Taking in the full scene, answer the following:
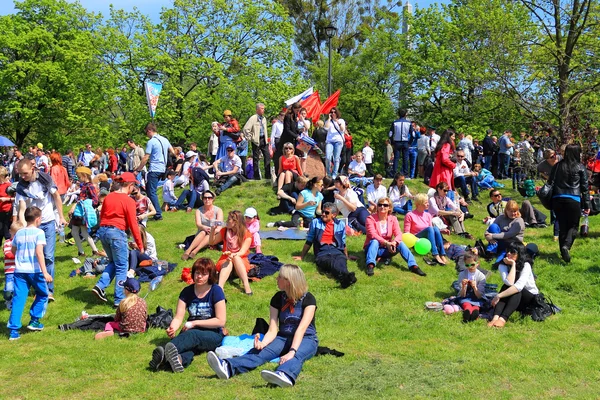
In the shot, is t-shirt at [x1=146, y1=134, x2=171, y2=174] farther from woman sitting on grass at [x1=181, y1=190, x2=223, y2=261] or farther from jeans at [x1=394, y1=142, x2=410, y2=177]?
jeans at [x1=394, y1=142, x2=410, y2=177]

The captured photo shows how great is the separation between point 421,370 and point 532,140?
1498 centimetres

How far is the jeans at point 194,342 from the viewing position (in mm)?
6688

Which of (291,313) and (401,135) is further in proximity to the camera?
(401,135)

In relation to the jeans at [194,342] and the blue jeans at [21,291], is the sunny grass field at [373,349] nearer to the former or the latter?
the jeans at [194,342]

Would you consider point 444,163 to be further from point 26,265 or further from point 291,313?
point 26,265

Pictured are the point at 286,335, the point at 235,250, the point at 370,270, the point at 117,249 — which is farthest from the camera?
the point at 370,270

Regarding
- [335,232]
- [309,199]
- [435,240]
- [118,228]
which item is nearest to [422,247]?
[435,240]

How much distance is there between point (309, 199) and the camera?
13.1 meters

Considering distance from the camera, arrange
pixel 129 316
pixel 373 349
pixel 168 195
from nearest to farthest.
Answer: pixel 373 349
pixel 129 316
pixel 168 195

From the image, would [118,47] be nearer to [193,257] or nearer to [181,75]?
[181,75]

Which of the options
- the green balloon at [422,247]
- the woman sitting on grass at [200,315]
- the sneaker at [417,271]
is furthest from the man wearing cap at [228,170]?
the woman sitting on grass at [200,315]

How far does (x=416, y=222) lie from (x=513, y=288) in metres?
3.55

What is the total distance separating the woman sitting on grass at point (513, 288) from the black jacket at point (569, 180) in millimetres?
2485

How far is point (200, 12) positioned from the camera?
37.1 metres
